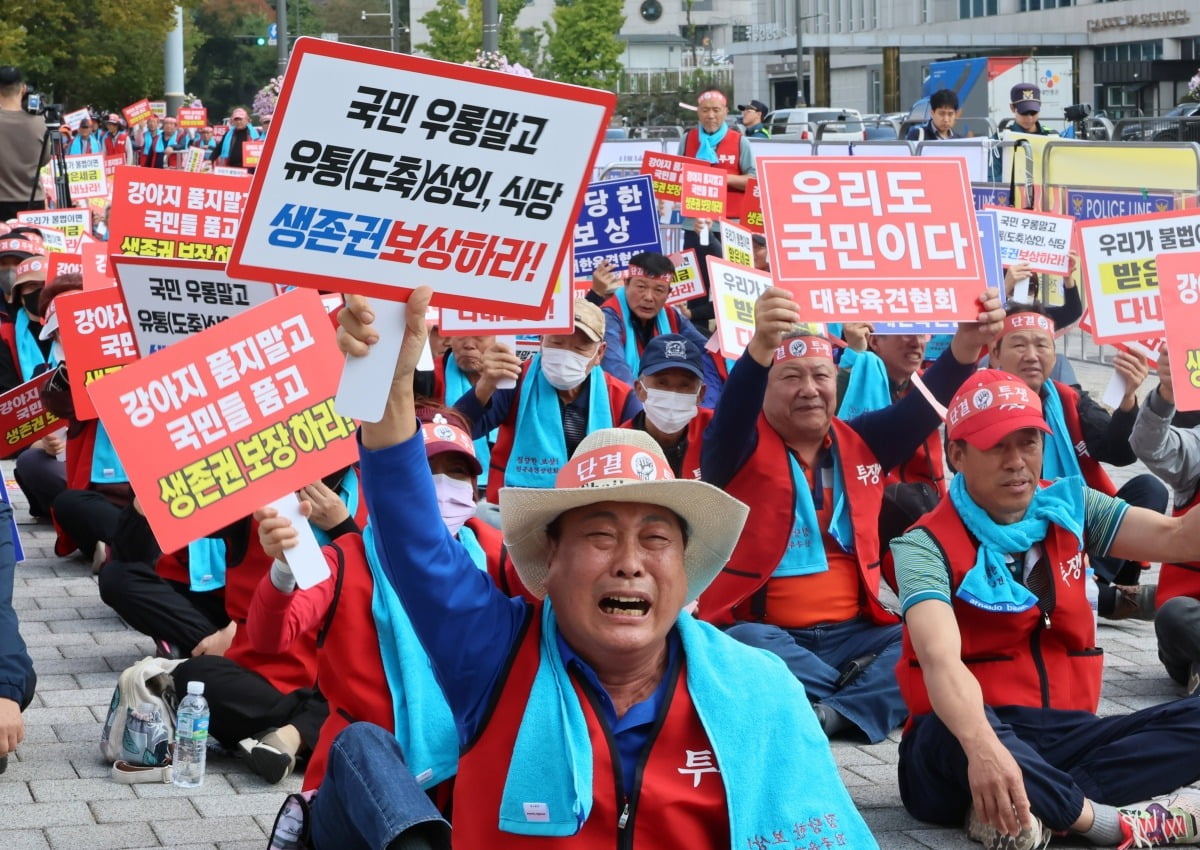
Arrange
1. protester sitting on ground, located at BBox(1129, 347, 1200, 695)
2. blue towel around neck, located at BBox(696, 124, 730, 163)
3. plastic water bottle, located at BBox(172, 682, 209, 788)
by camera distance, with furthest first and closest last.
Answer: blue towel around neck, located at BBox(696, 124, 730, 163), protester sitting on ground, located at BBox(1129, 347, 1200, 695), plastic water bottle, located at BBox(172, 682, 209, 788)

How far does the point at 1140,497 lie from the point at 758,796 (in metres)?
5.69

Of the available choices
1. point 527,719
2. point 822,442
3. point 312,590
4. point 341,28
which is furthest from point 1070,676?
point 341,28

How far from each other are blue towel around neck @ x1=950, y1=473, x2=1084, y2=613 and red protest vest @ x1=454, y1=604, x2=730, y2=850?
1.95 m

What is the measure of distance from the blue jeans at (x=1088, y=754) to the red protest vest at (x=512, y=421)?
10.1 feet

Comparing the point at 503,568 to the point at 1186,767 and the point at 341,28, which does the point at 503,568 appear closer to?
the point at 1186,767

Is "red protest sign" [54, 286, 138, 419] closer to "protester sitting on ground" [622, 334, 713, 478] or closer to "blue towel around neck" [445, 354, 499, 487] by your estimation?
"blue towel around neck" [445, 354, 499, 487]

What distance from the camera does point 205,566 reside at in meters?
7.15

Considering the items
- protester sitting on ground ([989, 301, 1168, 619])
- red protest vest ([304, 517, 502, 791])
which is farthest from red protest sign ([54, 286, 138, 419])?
protester sitting on ground ([989, 301, 1168, 619])

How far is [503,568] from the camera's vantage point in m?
4.70

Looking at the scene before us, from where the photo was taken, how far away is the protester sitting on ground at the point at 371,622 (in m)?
4.69

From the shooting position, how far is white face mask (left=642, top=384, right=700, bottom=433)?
24.5 feet

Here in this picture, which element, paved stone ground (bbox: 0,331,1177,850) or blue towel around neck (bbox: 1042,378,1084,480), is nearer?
paved stone ground (bbox: 0,331,1177,850)

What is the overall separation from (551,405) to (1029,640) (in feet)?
10.8

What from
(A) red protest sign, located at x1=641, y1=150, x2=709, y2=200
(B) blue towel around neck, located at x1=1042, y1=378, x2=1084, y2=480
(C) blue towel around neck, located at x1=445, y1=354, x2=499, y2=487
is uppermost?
(A) red protest sign, located at x1=641, y1=150, x2=709, y2=200
